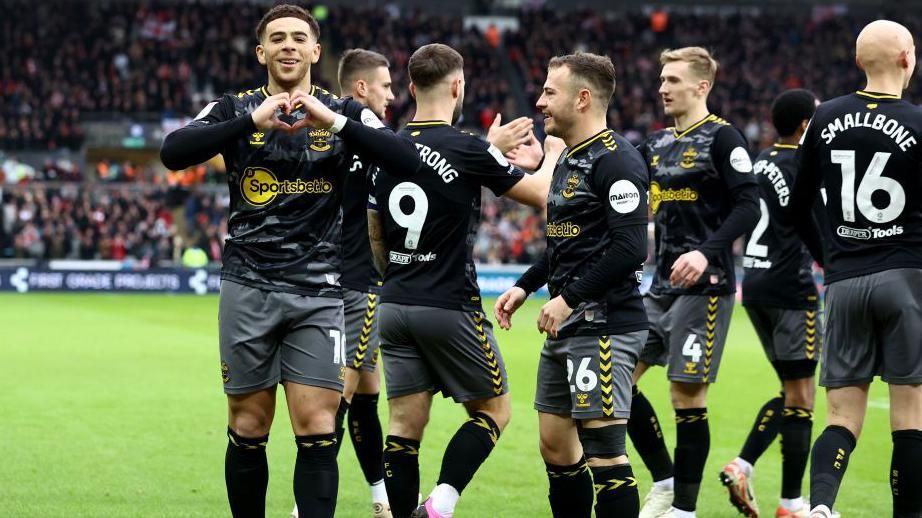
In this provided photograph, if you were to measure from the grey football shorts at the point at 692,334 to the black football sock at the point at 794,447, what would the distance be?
0.76 m

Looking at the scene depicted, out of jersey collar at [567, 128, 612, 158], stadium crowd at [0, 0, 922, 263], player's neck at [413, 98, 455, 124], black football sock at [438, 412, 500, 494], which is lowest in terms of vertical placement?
black football sock at [438, 412, 500, 494]

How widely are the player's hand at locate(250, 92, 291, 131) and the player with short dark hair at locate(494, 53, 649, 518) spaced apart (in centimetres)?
129

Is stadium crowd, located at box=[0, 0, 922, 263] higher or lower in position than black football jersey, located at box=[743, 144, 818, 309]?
higher

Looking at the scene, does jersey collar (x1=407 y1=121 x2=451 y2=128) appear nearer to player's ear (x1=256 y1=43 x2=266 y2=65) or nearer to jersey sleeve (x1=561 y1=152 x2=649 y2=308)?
player's ear (x1=256 y1=43 x2=266 y2=65)

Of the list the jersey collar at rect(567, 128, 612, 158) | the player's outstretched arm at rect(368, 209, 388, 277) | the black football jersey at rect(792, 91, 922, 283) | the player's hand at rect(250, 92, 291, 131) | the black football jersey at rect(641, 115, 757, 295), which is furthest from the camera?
the black football jersey at rect(641, 115, 757, 295)

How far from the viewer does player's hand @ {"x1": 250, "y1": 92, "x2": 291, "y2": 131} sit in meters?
5.11

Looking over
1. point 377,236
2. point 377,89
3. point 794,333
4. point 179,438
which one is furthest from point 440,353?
point 179,438

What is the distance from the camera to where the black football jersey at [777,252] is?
7836 mm

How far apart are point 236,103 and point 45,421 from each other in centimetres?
599

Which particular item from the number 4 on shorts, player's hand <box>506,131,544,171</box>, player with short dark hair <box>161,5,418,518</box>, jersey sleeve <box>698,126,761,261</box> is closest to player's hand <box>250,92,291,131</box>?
player with short dark hair <box>161,5,418,518</box>

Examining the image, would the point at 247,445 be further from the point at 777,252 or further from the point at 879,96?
the point at 777,252

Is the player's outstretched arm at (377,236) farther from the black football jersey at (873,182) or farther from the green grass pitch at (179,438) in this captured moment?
the black football jersey at (873,182)

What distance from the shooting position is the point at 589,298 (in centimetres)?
545

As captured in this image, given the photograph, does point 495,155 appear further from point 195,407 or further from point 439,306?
point 195,407
